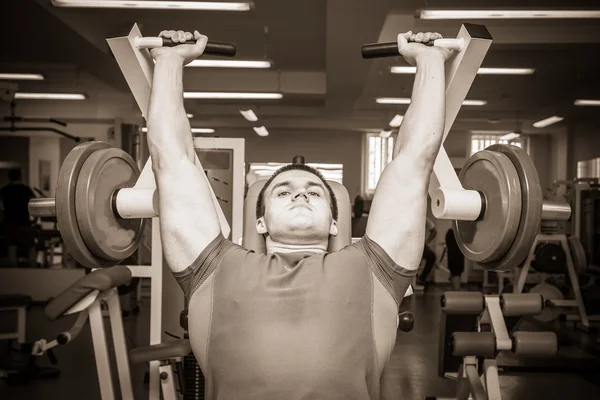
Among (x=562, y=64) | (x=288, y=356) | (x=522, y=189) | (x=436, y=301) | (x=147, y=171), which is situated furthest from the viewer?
(x=436, y=301)

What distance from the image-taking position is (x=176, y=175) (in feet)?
4.33

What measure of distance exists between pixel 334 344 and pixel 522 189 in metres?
0.59

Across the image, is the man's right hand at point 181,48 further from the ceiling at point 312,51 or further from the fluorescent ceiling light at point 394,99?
the fluorescent ceiling light at point 394,99

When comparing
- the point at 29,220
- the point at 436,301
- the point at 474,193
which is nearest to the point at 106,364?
the point at 474,193

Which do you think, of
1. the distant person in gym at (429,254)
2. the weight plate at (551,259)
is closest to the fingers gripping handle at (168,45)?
the weight plate at (551,259)

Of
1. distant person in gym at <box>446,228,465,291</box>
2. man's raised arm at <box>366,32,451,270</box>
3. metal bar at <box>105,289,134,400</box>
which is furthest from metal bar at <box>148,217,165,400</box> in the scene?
distant person in gym at <box>446,228,465,291</box>

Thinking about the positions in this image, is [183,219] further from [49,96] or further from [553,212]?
[49,96]

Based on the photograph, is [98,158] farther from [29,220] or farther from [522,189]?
[29,220]

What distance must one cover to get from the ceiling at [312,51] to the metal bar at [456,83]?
8.96 feet

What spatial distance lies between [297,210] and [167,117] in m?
0.38

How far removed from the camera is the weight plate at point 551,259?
548 cm

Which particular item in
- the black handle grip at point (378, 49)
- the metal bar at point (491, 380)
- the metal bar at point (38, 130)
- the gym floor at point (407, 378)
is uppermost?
the metal bar at point (38, 130)

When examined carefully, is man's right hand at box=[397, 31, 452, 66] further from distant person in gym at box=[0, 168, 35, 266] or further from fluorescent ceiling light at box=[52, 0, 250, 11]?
distant person in gym at box=[0, 168, 35, 266]

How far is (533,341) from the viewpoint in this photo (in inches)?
99.7
